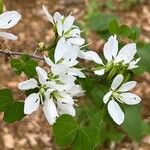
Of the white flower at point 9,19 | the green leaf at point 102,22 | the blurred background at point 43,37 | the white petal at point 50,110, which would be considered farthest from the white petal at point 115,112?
the blurred background at point 43,37

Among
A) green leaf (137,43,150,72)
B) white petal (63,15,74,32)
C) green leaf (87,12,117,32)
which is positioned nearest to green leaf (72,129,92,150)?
white petal (63,15,74,32)

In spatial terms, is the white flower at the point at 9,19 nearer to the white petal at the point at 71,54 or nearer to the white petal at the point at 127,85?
the white petal at the point at 71,54

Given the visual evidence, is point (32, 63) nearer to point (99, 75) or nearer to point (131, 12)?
point (99, 75)

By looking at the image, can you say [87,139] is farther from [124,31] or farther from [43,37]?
[43,37]

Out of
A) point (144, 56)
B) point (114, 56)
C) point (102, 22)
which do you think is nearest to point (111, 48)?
point (114, 56)

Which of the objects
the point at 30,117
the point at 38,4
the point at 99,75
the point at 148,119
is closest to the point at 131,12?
the point at 38,4

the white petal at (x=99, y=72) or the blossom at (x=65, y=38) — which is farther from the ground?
the blossom at (x=65, y=38)

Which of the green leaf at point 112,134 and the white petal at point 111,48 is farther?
the green leaf at point 112,134
